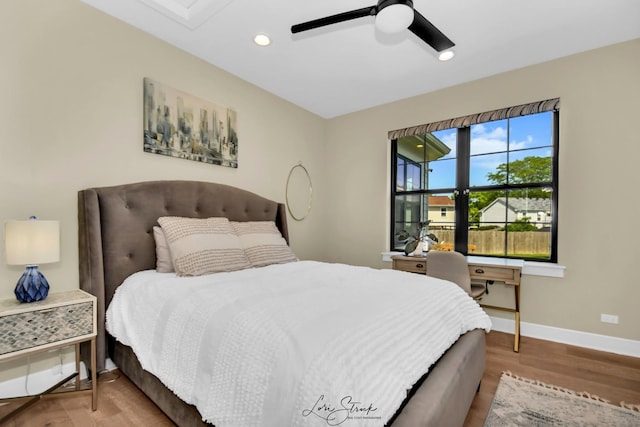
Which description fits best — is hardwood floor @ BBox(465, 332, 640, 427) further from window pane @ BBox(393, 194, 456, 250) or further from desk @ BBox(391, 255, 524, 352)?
window pane @ BBox(393, 194, 456, 250)

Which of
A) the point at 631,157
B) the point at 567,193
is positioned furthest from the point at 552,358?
the point at 631,157

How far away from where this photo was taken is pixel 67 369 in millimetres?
2010

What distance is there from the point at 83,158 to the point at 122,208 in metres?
0.42

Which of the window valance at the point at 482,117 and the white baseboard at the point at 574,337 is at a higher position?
the window valance at the point at 482,117

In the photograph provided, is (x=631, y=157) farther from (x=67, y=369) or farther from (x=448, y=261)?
(x=67, y=369)

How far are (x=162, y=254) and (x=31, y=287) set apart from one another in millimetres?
709

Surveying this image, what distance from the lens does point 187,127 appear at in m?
2.69

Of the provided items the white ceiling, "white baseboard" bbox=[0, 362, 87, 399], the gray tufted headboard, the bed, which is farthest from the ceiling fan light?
"white baseboard" bbox=[0, 362, 87, 399]

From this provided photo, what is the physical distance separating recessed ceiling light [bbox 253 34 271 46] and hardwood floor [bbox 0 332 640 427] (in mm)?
2707

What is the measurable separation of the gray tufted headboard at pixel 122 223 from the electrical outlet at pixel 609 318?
11.3ft

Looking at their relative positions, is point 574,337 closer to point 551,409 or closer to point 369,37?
point 551,409

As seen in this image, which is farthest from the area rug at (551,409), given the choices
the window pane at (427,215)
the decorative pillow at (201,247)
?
the decorative pillow at (201,247)

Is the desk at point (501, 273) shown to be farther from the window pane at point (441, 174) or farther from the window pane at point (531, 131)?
the window pane at point (531, 131)

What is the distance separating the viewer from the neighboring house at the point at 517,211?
9.58 feet
